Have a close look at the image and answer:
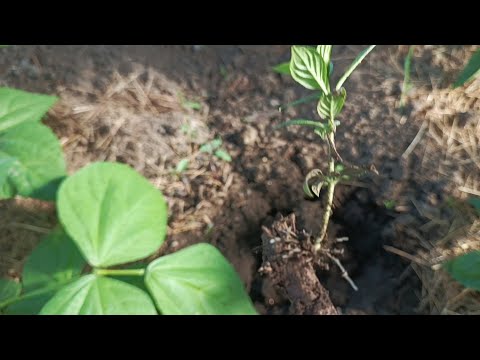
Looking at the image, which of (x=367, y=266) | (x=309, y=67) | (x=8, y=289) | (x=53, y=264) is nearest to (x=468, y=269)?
(x=367, y=266)

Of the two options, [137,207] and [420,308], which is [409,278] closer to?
[420,308]

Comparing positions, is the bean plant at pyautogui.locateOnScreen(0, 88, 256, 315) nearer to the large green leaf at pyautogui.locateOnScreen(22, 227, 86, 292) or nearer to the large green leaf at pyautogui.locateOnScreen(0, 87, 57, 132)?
the large green leaf at pyautogui.locateOnScreen(22, 227, 86, 292)

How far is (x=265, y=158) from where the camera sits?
1.54 m

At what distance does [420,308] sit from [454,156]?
1.64ft

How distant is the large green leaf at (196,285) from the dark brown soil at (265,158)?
0.33 metres

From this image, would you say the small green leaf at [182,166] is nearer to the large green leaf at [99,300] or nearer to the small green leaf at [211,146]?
the small green leaf at [211,146]

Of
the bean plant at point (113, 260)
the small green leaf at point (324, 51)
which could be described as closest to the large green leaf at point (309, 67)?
the small green leaf at point (324, 51)

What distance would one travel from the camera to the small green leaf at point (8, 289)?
1158 mm

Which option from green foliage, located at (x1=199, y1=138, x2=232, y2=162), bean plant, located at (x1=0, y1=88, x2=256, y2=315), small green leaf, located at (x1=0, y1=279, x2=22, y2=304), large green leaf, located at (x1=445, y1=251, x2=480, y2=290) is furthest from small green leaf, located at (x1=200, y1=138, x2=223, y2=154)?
large green leaf, located at (x1=445, y1=251, x2=480, y2=290)

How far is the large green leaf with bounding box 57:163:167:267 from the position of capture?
966 millimetres

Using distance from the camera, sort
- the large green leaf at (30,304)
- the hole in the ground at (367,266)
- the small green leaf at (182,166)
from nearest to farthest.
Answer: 1. the large green leaf at (30,304)
2. the hole in the ground at (367,266)
3. the small green leaf at (182,166)

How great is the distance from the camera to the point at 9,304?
1090 millimetres

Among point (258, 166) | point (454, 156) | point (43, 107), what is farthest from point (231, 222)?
point (454, 156)

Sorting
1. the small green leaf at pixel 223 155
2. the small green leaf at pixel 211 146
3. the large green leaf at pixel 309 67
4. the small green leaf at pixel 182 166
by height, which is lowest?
the small green leaf at pixel 182 166
